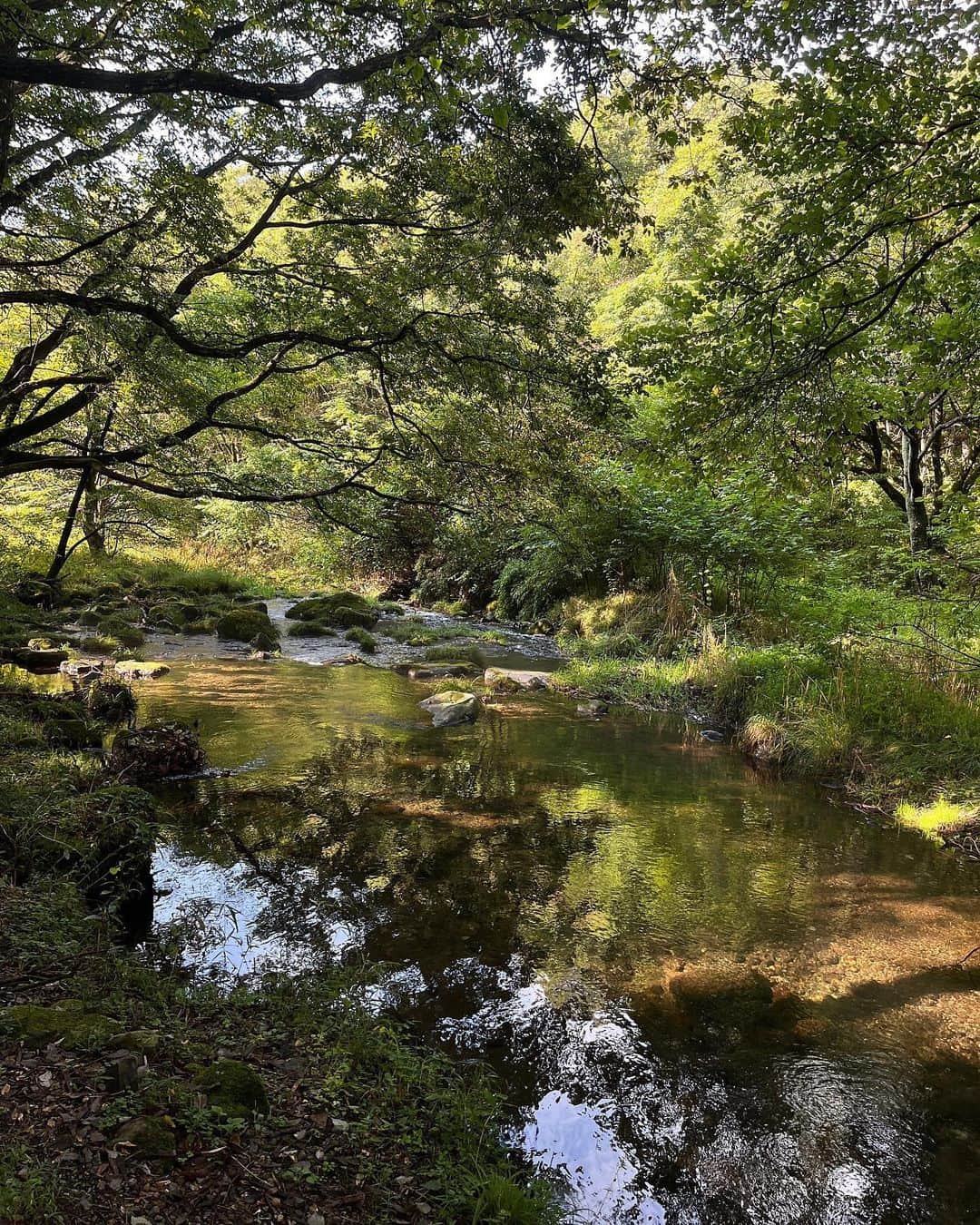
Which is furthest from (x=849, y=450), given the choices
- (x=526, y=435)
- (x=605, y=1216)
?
(x=605, y=1216)

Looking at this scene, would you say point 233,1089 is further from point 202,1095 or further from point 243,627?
point 243,627

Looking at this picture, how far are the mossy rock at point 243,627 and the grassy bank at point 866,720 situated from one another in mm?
10197

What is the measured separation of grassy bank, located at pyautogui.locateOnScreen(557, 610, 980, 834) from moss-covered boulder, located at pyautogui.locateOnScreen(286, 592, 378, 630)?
35.9ft

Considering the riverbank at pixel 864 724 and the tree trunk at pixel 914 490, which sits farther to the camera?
the tree trunk at pixel 914 490

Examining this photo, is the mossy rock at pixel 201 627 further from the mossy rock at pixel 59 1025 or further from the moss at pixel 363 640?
the mossy rock at pixel 59 1025

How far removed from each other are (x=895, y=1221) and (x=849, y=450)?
52.0ft

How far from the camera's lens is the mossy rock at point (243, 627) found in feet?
52.4

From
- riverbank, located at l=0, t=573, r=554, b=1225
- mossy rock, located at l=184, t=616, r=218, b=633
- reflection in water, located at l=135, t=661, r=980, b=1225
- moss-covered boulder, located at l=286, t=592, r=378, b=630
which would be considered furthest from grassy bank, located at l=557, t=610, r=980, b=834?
mossy rock, located at l=184, t=616, r=218, b=633

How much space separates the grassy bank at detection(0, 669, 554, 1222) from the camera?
6.95 feet

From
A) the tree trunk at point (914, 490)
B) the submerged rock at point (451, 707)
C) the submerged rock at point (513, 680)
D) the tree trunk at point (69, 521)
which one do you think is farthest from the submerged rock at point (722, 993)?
the tree trunk at point (914, 490)

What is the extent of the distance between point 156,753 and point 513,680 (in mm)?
6671

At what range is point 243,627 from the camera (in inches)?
631

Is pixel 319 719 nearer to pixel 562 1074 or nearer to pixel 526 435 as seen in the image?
pixel 526 435

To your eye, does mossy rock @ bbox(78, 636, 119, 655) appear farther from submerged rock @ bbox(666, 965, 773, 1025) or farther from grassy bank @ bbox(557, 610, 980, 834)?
submerged rock @ bbox(666, 965, 773, 1025)
